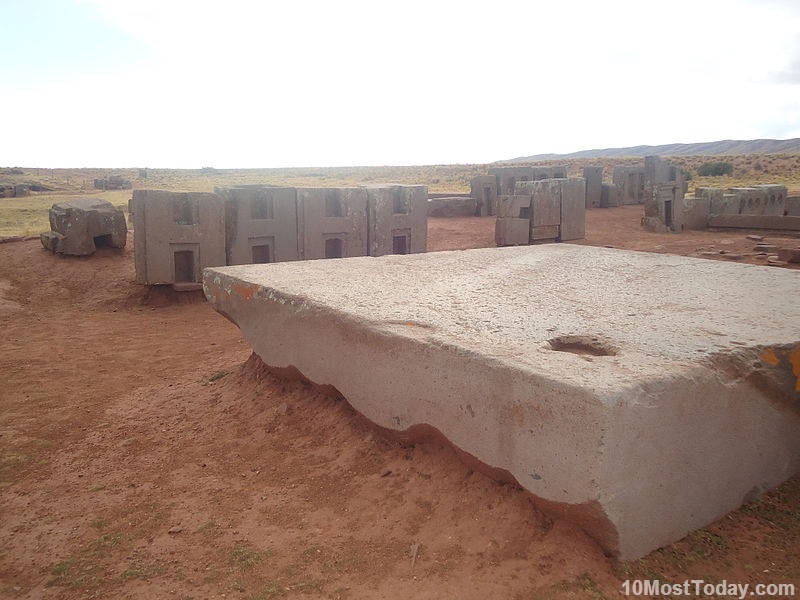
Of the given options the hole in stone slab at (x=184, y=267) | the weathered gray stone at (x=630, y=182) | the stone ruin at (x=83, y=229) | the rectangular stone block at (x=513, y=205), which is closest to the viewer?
the hole in stone slab at (x=184, y=267)

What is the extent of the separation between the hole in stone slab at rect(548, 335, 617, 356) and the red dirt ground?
26.3 inches

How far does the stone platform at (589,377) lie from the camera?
2.27m

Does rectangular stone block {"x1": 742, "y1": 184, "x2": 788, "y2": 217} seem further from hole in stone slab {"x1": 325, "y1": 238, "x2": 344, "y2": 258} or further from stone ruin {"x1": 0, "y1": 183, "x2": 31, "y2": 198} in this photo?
stone ruin {"x1": 0, "y1": 183, "x2": 31, "y2": 198}

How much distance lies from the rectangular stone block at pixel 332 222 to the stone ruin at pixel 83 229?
3353mm

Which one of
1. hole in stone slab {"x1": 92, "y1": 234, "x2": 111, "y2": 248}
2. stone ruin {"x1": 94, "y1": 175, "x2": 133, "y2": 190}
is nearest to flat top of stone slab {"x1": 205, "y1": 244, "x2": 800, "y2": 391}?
hole in stone slab {"x1": 92, "y1": 234, "x2": 111, "y2": 248}

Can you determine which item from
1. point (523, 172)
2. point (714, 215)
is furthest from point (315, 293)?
point (523, 172)

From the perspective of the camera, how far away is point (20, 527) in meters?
3.22

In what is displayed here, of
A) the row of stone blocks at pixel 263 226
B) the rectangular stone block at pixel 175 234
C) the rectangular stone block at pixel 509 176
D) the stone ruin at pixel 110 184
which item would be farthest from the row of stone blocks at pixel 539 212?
the stone ruin at pixel 110 184

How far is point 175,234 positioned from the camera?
362 inches

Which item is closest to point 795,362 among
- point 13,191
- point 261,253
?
point 261,253

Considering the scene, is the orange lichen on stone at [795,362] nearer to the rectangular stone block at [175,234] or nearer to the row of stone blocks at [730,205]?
the rectangular stone block at [175,234]

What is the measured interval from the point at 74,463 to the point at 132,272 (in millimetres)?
6836

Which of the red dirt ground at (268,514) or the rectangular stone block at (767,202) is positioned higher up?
the rectangular stone block at (767,202)

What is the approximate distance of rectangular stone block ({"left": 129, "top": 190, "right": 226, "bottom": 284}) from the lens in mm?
9000
